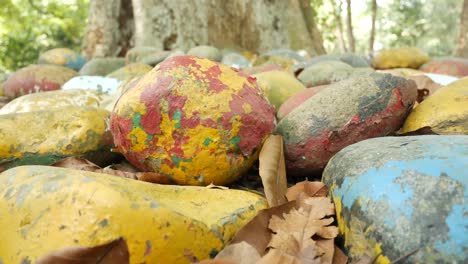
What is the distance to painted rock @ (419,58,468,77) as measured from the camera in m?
4.18

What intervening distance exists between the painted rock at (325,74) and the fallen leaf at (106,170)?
1760mm

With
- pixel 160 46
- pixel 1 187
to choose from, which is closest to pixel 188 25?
pixel 160 46

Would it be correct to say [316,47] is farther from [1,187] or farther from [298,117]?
[1,187]

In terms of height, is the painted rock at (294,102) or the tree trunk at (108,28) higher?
the painted rock at (294,102)

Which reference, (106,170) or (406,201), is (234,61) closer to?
(106,170)

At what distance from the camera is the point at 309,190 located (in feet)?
4.36

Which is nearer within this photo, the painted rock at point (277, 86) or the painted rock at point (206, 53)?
the painted rock at point (277, 86)

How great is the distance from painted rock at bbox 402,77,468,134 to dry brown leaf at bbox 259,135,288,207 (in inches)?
19.6

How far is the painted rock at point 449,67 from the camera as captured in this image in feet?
13.7

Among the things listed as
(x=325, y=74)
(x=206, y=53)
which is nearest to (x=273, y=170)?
(x=325, y=74)

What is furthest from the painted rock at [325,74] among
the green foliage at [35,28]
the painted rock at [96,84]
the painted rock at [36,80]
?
the green foliage at [35,28]

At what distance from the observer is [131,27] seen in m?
6.30

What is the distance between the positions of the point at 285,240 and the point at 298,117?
0.65 metres

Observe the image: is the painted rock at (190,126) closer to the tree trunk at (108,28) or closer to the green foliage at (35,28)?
the tree trunk at (108,28)
